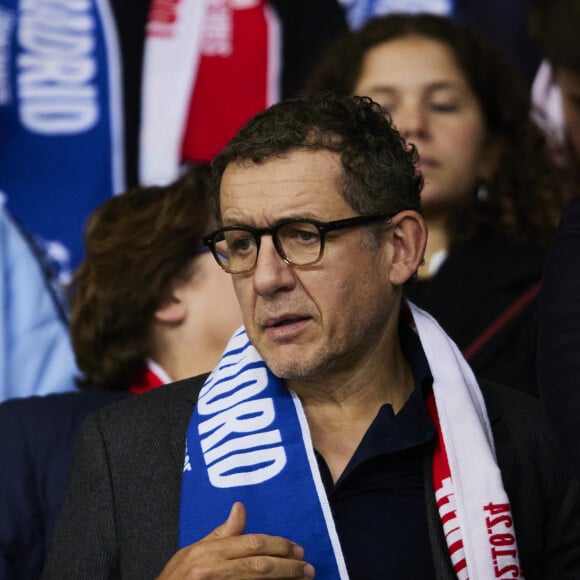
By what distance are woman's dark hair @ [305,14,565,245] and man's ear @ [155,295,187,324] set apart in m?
0.92

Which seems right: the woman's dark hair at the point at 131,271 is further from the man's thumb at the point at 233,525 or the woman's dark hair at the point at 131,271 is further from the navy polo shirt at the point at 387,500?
the man's thumb at the point at 233,525

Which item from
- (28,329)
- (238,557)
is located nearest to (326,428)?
(238,557)

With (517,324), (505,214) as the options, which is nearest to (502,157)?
(505,214)

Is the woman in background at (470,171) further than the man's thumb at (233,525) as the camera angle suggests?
Yes

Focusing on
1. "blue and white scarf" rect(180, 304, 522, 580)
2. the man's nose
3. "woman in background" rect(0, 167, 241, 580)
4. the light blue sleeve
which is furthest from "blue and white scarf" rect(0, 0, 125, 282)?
the man's nose

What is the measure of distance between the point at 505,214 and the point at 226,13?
1.10 meters

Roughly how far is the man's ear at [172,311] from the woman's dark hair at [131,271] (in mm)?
13

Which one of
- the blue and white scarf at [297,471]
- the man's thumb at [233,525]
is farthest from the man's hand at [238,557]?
the blue and white scarf at [297,471]

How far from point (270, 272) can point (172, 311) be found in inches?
31.6

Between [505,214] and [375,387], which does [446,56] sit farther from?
[375,387]

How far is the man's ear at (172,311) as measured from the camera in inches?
109

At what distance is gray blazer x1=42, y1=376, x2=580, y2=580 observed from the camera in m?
2.00

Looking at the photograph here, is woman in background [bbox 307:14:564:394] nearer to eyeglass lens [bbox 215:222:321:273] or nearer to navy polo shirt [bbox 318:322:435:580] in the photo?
navy polo shirt [bbox 318:322:435:580]

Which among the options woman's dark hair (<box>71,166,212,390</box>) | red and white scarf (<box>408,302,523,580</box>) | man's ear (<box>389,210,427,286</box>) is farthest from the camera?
woman's dark hair (<box>71,166,212,390</box>)
